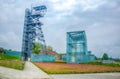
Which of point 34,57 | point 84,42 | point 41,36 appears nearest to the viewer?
point 84,42

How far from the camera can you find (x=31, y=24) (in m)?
63.1

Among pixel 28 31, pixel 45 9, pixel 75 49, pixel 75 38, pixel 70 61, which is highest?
pixel 45 9

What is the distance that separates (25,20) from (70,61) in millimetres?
24195

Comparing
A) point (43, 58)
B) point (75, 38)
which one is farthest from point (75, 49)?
point (43, 58)

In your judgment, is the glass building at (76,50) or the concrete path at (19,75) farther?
the glass building at (76,50)

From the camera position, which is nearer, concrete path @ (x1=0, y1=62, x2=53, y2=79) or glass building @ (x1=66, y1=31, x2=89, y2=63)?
concrete path @ (x1=0, y1=62, x2=53, y2=79)

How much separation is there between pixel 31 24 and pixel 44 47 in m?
10.7

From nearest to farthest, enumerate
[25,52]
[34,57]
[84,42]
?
[84,42] → [34,57] → [25,52]

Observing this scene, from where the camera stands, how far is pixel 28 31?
63156 mm

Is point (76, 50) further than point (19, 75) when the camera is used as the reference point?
Yes

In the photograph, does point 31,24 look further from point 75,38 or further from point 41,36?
point 75,38

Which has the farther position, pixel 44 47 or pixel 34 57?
pixel 44 47

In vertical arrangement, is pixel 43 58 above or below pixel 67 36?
below

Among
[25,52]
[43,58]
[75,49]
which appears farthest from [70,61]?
[25,52]
